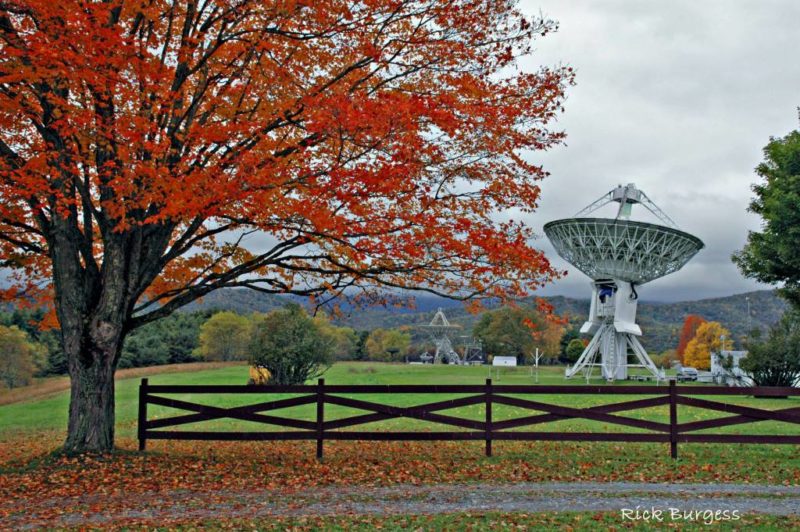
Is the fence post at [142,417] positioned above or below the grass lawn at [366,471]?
above

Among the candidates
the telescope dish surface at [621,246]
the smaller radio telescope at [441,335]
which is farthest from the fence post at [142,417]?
the smaller radio telescope at [441,335]

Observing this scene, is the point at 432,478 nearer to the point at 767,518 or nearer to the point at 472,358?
the point at 767,518

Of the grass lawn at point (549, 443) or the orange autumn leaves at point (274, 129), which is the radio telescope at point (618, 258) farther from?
the orange autumn leaves at point (274, 129)

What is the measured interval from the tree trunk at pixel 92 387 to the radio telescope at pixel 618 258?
36.3m

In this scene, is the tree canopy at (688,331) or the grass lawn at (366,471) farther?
the tree canopy at (688,331)

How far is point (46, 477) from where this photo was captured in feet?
35.6

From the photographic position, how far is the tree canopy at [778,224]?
28125 mm

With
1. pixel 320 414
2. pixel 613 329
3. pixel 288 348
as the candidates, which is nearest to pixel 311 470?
pixel 320 414

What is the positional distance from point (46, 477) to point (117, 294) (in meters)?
3.27

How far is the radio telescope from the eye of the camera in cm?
4553

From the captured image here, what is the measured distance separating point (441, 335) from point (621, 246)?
119 ft

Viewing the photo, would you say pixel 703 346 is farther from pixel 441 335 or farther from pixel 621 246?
pixel 621 246

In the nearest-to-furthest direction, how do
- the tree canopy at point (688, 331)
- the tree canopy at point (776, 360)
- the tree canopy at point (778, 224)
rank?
1. the tree canopy at point (778, 224)
2. the tree canopy at point (776, 360)
3. the tree canopy at point (688, 331)

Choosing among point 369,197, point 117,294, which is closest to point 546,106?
point 369,197
